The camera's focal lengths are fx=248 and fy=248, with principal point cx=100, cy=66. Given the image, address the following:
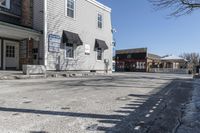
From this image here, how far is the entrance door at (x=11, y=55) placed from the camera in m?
16.3

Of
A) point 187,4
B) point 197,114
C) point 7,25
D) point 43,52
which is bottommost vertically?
point 197,114

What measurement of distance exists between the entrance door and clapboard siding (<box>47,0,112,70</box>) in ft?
9.13

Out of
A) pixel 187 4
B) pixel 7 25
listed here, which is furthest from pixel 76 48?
pixel 187 4

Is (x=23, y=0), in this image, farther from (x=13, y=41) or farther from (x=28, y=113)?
(x=28, y=113)

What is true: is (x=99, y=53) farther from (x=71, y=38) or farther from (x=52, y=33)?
(x=52, y=33)

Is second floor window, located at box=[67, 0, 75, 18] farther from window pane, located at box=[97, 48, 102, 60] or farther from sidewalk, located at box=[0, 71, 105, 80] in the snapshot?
window pane, located at box=[97, 48, 102, 60]

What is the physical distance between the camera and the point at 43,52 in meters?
15.1

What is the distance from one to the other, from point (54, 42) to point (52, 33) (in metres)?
0.58

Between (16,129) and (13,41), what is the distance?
1382 cm

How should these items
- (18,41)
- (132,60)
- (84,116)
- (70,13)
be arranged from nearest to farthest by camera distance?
(84,116) → (18,41) → (70,13) → (132,60)

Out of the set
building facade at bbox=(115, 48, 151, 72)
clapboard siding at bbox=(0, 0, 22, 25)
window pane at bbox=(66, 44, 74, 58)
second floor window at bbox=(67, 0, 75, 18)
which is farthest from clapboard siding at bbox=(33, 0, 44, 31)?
building facade at bbox=(115, 48, 151, 72)

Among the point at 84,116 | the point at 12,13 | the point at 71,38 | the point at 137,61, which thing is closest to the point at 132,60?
the point at 137,61

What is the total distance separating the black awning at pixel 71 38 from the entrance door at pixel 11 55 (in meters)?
3.29

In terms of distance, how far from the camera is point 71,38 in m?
16.9
